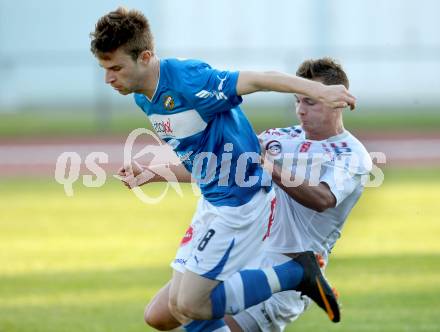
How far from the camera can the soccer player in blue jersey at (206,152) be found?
18.0 ft

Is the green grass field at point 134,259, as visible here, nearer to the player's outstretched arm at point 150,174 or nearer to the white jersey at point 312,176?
the white jersey at point 312,176

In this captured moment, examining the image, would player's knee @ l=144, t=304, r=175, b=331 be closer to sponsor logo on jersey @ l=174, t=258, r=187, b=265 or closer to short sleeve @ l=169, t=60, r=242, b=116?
sponsor logo on jersey @ l=174, t=258, r=187, b=265

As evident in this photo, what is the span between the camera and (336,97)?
5.02 meters

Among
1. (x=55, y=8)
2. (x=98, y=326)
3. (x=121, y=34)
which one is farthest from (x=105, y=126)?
(x=121, y=34)

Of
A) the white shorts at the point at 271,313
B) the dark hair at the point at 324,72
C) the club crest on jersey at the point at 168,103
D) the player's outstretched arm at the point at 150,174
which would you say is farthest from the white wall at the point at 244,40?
the club crest on jersey at the point at 168,103

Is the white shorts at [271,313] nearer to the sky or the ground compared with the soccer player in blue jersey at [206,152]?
nearer to the ground

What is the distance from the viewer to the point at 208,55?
2702 cm

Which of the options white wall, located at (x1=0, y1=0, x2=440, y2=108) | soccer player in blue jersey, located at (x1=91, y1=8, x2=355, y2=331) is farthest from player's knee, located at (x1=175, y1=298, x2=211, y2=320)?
white wall, located at (x1=0, y1=0, x2=440, y2=108)

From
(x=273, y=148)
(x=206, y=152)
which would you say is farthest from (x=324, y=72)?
(x=206, y=152)

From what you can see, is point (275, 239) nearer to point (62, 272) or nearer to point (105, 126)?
point (62, 272)

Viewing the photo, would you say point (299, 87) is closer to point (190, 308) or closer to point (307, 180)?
point (307, 180)

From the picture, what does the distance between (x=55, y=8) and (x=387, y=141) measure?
575 inches

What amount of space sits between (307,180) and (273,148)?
0.32m

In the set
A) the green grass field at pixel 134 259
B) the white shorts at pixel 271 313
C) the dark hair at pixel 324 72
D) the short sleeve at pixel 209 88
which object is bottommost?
the green grass field at pixel 134 259
